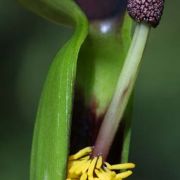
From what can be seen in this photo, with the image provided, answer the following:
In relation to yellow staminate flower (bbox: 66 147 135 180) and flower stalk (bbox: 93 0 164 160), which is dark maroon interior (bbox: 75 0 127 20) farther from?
yellow staminate flower (bbox: 66 147 135 180)

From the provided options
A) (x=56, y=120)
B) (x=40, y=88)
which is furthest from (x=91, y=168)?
(x=40, y=88)

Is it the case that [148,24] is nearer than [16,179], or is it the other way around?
[148,24]

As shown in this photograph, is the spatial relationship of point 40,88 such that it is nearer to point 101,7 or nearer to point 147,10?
point 101,7

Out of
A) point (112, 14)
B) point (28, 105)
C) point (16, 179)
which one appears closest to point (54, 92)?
point (112, 14)

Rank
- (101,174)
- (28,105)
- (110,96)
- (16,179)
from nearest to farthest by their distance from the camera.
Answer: (101,174) → (110,96) → (16,179) → (28,105)

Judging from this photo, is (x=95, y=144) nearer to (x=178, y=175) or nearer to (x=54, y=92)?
(x=54, y=92)

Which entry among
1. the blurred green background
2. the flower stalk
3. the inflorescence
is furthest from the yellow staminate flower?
the blurred green background

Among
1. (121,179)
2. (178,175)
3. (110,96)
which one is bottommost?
(178,175)
